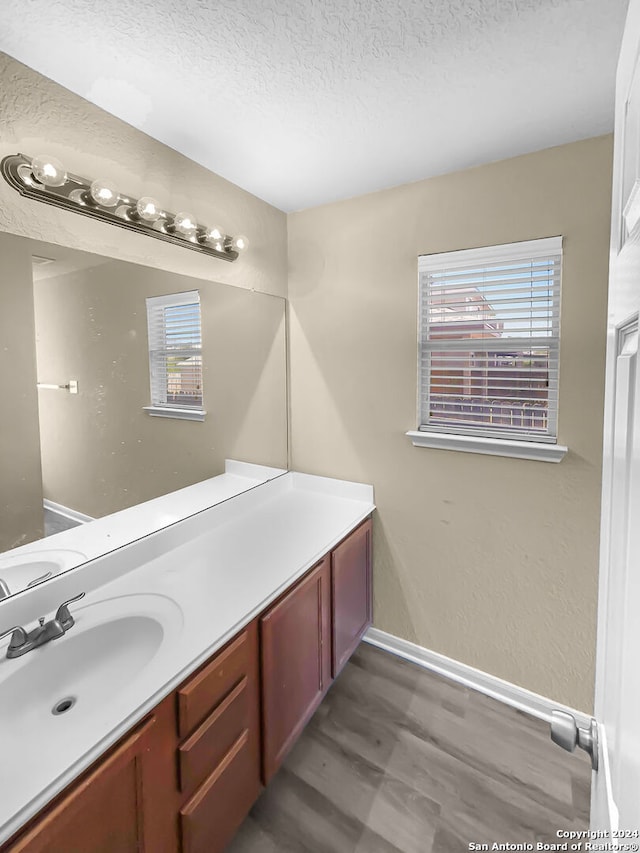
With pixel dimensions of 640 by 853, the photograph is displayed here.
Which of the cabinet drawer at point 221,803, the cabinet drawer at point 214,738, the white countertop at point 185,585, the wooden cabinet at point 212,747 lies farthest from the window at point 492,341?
the cabinet drawer at point 221,803

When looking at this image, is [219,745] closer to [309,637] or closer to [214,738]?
[214,738]

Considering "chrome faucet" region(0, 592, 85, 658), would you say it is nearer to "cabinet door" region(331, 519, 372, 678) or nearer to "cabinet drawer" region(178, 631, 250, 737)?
"cabinet drawer" region(178, 631, 250, 737)

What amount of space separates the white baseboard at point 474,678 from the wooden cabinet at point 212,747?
50cm

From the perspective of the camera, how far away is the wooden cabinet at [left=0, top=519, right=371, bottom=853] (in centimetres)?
82

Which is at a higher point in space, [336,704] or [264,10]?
[264,10]

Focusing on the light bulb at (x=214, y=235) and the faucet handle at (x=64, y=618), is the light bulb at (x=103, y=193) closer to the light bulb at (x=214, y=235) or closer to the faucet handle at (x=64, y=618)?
the light bulb at (x=214, y=235)

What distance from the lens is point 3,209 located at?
1.18m

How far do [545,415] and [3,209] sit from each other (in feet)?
6.63

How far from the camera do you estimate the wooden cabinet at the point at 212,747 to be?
0.82 meters

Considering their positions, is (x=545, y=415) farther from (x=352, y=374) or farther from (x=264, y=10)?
(x=264, y=10)

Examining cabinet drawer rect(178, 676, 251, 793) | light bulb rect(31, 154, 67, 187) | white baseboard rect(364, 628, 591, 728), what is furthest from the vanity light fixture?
white baseboard rect(364, 628, 591, 728)

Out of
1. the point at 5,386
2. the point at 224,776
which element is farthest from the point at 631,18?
the point at 224,776

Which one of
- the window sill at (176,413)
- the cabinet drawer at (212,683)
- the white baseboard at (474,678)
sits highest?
the window sill at (176,413)

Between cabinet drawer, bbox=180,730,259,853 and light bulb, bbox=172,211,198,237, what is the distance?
1.79 meters
